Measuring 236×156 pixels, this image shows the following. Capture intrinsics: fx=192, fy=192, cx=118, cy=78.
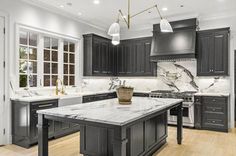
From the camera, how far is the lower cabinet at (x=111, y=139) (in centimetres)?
281

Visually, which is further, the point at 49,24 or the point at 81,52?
the point at 81,52

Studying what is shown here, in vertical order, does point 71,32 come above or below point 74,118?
above

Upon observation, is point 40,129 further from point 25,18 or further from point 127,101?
point 25,18

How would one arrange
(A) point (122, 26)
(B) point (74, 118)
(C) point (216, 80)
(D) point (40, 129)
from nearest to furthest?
(B) point (74, 118)
(D) point (40, 129)
(C) point (216, 80)
(A) point (122, 26)

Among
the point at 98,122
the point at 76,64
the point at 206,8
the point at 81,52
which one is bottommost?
the point at 98,122

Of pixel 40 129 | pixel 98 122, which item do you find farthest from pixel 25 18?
pixel 98 122

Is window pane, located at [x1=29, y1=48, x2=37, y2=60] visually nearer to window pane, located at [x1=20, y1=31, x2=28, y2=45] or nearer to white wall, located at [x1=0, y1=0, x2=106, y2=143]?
window pane, located at [x1=20, y1=31, x2=28, y2=45]

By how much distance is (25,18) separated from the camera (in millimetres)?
4449

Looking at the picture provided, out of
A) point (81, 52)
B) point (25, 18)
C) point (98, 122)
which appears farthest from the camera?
point (81, 52)

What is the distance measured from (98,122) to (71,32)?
13.9 feet

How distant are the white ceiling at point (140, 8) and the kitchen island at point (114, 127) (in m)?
2.63

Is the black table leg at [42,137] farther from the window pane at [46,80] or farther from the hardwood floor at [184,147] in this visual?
the window pane at [46,80]

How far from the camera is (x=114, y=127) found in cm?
195

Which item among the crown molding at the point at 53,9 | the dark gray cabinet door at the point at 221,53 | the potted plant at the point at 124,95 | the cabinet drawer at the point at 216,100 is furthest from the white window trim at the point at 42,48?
the dark gray cabinet door at the point at 221,53
